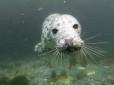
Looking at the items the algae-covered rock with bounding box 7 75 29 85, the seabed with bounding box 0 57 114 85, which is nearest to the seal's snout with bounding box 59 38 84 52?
the seabed with bounding box 0 57 114 85

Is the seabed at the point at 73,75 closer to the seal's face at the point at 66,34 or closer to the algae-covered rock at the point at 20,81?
the algae-covered rock at the point at 20,81

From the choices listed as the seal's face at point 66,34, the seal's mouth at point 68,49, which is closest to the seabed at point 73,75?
the seal's face at point 66,34

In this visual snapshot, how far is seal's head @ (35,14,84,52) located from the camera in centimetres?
487

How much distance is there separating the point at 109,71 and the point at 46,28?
213cm

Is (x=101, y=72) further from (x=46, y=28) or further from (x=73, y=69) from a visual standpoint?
(x=46, y=28)

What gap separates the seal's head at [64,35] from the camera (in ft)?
16.0

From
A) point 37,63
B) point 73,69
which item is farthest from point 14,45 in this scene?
point 73,69

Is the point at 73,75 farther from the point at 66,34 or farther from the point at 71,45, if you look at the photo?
the point at 71,45

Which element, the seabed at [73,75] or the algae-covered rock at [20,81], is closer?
the seabed at [73,75]

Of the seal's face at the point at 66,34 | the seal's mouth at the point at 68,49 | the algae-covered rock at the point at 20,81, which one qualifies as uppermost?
the seal's face at the point at 66,34

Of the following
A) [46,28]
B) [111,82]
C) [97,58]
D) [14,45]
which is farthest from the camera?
[14,45]

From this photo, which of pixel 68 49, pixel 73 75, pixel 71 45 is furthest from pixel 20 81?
pixel 71 45

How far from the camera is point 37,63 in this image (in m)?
9.16

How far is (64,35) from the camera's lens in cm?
545
